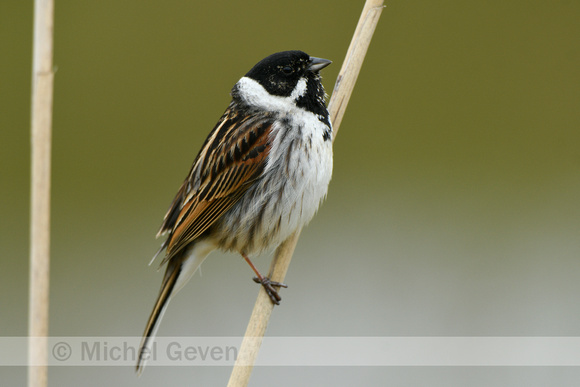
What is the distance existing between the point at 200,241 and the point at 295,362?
146cm

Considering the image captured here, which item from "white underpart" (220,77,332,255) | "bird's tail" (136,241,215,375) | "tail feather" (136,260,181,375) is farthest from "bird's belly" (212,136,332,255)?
"tail feather" (136,260,181,375)

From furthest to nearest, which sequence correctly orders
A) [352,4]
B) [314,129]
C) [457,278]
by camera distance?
[457,278], [352,4], [314,129]

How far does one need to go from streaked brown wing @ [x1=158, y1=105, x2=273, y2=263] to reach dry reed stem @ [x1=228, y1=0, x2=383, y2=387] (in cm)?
26

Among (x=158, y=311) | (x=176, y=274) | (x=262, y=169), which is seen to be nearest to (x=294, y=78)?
(x=262, y=169)

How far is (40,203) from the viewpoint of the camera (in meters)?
1.69

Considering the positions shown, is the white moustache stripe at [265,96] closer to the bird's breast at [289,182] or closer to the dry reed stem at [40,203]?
the bird's breast at [289,182]

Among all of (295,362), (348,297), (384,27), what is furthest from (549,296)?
(384,27)

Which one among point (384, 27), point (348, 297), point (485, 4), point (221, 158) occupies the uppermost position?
point (485, 4)

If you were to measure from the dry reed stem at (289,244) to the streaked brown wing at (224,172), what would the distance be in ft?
0.86

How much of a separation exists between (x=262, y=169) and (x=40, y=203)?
3.43 ft

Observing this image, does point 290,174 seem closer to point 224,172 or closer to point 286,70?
point 224,172

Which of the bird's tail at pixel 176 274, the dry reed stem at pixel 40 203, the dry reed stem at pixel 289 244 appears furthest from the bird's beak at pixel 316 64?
the dry reed stem at pixel 40 203

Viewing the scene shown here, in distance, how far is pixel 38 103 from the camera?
163cm

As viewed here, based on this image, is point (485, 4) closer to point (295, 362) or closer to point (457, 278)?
point (457, 278)
